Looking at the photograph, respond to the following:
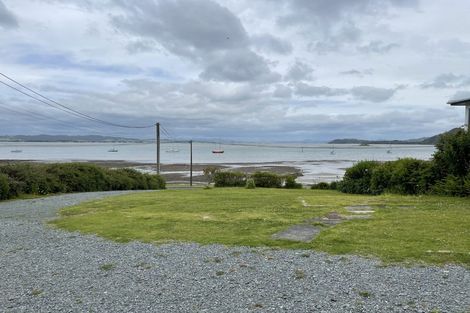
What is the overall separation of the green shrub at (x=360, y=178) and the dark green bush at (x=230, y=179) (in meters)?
11.2

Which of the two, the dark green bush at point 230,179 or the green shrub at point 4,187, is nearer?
the green shrub at point 4,187

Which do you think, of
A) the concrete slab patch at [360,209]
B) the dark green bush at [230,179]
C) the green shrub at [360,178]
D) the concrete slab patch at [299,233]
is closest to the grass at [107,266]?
the concrete slab patch at [299,233]

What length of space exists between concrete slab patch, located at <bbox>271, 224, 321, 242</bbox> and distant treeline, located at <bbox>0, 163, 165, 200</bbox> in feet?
41.9

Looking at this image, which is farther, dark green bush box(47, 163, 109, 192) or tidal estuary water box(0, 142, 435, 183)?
tidal estuary water box(0, 142, 435, 183)

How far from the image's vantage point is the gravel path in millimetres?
4270

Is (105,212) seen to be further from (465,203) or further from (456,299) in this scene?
(465,203)

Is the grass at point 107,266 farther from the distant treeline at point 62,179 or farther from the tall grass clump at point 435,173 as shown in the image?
the distant treeline at point 62,179

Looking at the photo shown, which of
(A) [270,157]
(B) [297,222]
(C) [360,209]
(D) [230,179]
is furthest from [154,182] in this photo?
(A) [270,157]

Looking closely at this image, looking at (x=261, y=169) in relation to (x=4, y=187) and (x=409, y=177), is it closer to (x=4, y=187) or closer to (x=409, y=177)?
(x=409, y=177)

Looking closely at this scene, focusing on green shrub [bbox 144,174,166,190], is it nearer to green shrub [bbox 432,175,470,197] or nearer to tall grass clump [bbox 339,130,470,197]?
tall grass clump [bbox 339,130,470,197]

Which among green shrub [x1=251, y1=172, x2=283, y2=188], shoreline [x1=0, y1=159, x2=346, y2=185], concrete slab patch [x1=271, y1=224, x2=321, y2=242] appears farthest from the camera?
shoreline [x1=0, y1=159, x2=346, y2=185]

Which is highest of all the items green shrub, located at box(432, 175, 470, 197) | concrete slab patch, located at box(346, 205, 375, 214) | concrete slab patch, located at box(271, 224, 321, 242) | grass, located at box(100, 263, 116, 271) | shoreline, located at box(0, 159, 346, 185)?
green shrub, located at box(432, 175, 470, 197)

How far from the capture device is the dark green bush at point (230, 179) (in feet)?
101

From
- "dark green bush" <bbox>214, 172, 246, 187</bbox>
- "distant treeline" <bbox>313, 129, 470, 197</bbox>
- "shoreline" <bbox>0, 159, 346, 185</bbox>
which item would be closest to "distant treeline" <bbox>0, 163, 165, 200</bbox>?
"dark green bush" <bbox>214, 172, 246, 187</bbox>
